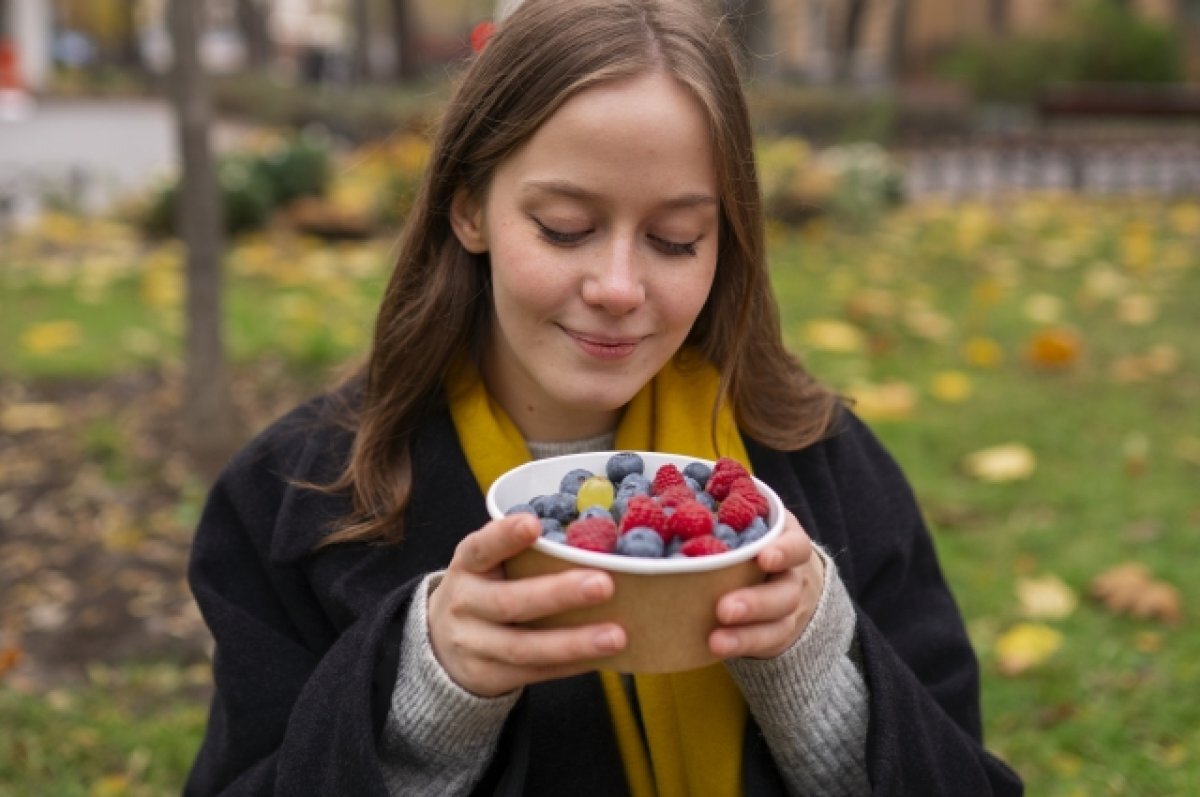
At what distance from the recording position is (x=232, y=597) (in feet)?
6.54

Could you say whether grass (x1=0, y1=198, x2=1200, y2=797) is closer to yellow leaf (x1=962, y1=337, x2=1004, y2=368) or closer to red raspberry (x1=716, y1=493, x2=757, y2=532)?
yellow leaf (x1=962, y1=337, x2=1004, y2=368)

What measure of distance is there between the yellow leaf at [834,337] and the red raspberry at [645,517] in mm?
4849

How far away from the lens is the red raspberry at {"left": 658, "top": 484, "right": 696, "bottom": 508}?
4.66 feet

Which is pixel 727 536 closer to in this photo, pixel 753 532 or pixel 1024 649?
pixel 753 532

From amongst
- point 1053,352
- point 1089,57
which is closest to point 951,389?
point 1053,352

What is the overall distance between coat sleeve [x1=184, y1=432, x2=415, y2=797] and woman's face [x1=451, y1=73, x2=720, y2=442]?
37 cm

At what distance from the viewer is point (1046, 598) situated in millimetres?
3695

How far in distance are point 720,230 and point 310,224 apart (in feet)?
25.1

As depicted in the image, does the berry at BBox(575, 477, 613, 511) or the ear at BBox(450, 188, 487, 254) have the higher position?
the ear at BBox(450, 188, 487, 254)

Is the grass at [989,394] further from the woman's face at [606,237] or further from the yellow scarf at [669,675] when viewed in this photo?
the woman's face at [606,237]

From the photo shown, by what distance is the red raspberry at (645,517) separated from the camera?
1.37 meters

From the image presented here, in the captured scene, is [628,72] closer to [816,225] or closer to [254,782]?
[254,782]

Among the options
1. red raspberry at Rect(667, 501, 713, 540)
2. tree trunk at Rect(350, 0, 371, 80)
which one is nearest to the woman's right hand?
red raspberry at Rect(667, 501, 713, 540)

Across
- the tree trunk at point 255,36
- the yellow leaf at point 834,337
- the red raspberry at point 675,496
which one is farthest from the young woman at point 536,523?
the tree trunk at point 255,36
